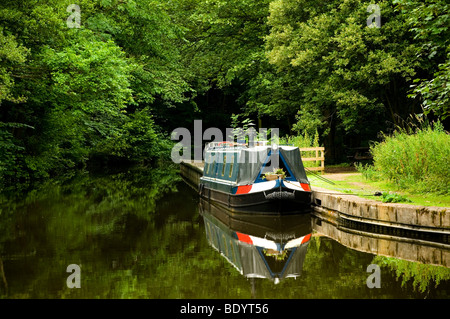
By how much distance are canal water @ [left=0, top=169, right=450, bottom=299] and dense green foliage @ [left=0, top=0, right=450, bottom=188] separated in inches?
131

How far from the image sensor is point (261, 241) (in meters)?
9.53

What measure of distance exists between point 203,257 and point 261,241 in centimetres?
180

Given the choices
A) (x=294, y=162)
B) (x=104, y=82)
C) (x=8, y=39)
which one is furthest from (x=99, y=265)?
(x=104, y=82)

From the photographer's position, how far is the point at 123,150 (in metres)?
33.0

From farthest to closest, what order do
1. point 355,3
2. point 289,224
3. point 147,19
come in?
point 147,19 < point 355,3 < point 289,224

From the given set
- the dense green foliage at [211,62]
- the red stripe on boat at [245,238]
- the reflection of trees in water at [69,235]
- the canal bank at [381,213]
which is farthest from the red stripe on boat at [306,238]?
the dense green foliage at [211,62]

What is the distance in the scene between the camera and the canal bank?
875 cm

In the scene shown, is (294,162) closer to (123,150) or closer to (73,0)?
(73,0)

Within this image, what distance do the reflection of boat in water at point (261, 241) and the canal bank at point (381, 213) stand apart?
0.67 meters

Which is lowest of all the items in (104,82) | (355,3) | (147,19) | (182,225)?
(182,225)

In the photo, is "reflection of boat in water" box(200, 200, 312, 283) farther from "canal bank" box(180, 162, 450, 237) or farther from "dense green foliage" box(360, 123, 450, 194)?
"dense green foliage" box(360, 123, 450, 194)

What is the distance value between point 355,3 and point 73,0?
36.8 feet

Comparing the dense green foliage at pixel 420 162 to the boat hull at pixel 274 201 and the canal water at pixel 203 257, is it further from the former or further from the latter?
the boat hull at pixel 274 201

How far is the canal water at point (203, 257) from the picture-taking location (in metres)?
6.22
